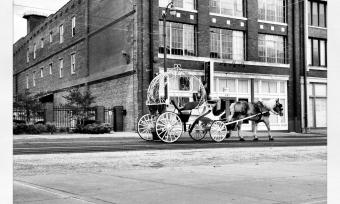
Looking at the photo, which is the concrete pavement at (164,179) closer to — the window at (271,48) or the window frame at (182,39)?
the window frame at (182,39)

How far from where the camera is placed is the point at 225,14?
32.0m

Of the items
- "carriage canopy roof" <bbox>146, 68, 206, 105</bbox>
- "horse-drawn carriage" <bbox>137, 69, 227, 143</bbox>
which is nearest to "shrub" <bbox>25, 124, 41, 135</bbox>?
"horse-drawn carriage" <bbox>137, 69, 227, 143</bbox>

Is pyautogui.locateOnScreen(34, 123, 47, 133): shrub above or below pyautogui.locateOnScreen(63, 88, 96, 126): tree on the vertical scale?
below

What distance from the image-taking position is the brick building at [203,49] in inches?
1126

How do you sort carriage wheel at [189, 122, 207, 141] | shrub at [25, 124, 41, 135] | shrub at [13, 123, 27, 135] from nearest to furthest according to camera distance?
carriage wheel at [189, 122, 207, 141], shrub at [13, 123, 27, 135], shrub at [25, 124, 41, 135]

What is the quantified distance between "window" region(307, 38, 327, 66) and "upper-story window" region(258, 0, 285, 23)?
2734 mm

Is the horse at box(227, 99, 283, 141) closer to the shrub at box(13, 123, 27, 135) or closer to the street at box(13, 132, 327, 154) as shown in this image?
the street at box(13, 132, 327, 154)

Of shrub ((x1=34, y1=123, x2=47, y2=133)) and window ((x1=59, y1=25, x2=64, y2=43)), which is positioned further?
window ((x1=59, y1=25, x2=64, y2=43))

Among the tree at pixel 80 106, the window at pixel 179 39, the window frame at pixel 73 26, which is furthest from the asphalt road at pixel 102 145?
the window frame at pixel 73 26

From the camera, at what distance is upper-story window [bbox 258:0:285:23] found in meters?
33.8

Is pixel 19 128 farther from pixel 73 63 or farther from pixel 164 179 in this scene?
pixel 164 179
